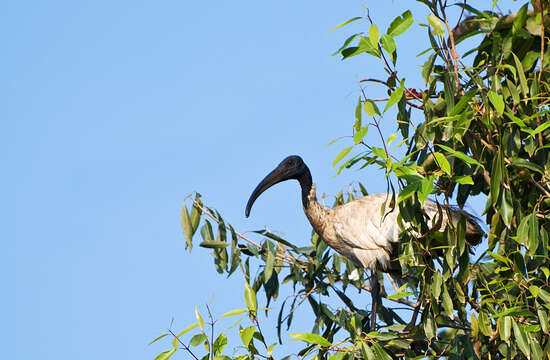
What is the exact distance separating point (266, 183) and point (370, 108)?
3.35m

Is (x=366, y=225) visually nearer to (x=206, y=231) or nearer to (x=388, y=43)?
(x=206, y=231)

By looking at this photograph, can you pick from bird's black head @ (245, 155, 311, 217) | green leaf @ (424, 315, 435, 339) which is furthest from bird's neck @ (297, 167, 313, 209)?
green leaf @ (424, 315, 435, 339)

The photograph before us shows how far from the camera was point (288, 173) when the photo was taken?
251 inches

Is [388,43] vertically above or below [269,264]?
above

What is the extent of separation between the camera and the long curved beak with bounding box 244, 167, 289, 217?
6.27 m

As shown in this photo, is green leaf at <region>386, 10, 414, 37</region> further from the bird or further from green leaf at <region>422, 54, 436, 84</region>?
the bird

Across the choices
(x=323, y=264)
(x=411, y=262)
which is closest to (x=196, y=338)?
(x=411, y=262)

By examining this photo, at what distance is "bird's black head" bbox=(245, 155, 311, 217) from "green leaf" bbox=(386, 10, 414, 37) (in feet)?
10.7

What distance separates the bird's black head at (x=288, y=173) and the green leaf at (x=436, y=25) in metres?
3.26

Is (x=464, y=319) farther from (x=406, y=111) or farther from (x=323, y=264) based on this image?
(x=323, y=264)

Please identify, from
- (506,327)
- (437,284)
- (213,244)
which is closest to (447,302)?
(437,284)

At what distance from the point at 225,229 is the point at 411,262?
1567 mm

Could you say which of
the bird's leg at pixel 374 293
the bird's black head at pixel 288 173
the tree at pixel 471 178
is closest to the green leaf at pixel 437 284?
the tree at pixel 471 178

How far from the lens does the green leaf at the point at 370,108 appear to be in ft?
10.0
